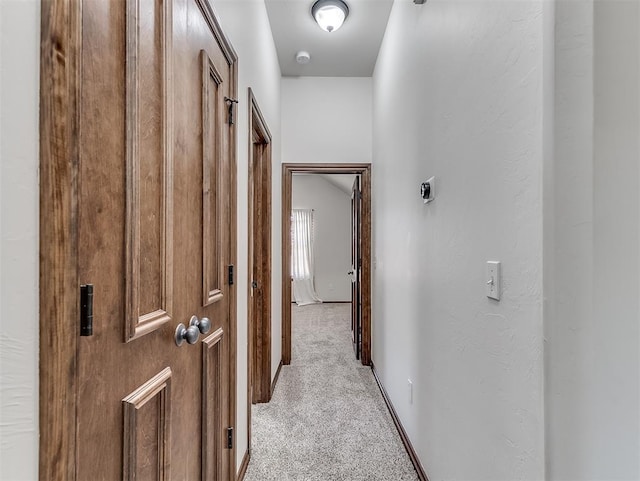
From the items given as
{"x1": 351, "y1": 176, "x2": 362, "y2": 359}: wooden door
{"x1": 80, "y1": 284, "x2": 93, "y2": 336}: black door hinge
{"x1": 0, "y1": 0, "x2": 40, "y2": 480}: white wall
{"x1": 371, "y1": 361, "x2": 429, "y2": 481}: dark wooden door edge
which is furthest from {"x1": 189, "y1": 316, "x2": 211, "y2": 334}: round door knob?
{"x1": 351, "y1": 176, "x2": 362, "y2": 359}: wooden door

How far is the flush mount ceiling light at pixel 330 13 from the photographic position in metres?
2.34

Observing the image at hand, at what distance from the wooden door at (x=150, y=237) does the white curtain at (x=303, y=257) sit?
6.08 m

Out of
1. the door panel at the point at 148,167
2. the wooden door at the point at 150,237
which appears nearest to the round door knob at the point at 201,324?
the wooden door at the point at 150,237

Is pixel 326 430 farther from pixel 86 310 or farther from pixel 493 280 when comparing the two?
pixel 86 310

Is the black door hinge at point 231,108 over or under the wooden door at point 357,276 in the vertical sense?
over

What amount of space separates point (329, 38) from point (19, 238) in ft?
9.40

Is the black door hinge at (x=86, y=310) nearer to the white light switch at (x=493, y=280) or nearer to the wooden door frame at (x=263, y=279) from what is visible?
the white light switch at (x=493, y=280)

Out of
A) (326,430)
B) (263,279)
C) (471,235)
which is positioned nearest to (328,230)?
(263,279)

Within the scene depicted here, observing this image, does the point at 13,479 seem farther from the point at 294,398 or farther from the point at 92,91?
the point at 294,398

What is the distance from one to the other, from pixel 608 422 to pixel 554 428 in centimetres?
10

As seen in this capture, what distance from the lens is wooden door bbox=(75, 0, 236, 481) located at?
0.66m

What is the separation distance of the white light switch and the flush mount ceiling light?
2.11 meters

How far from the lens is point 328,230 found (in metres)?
7.76

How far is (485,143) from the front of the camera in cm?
109
